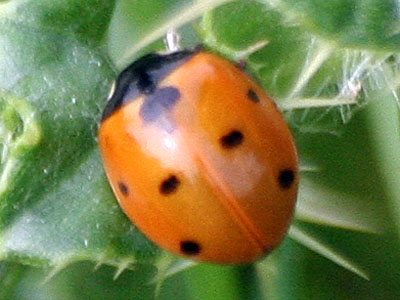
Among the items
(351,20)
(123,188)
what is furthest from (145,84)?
(351,20)

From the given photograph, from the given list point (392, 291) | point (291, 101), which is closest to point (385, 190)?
point (392, 291)

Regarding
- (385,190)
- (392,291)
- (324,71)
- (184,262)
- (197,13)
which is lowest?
(392,291)

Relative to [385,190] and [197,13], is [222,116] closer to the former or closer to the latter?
[197,13]

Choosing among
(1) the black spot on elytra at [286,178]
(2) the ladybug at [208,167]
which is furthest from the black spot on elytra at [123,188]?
(1) the black spot on elytra at [286,178]

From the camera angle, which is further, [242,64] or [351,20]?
[242,64]

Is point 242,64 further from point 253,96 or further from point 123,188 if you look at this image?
point 123,188

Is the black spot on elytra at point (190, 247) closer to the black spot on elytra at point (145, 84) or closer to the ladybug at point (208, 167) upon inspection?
the ladybug at point (208, 167)

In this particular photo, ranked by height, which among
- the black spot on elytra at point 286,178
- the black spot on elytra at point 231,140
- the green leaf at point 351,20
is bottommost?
the black spot on elytra at point 286,178
